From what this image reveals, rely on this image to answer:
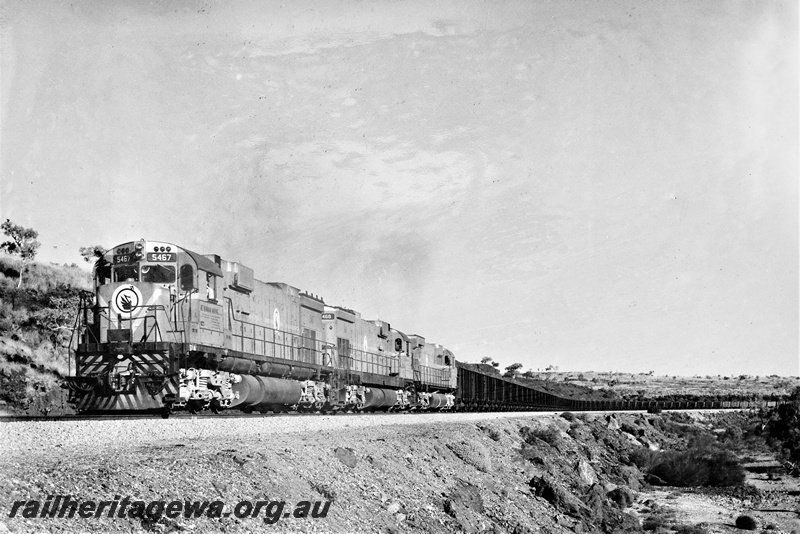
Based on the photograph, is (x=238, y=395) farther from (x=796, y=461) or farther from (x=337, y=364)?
(x=796, y=461)

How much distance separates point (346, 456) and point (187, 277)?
669 cm

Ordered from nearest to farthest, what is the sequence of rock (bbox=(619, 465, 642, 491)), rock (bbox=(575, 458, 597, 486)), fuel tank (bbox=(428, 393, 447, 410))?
rock (bbox=(575, 458, 597, 486))
rock (bbox=(619, 465, 642, 491))
fuel tank (bbox=(428, 393, 447, 410))

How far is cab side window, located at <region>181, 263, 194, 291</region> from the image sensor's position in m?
17.7

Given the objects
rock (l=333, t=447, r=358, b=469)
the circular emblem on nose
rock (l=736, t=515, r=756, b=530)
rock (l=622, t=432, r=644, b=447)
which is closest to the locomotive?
the circular emblem on nose

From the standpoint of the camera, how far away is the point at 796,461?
121 feet

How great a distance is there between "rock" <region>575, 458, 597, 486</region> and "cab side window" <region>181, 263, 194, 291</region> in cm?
1190

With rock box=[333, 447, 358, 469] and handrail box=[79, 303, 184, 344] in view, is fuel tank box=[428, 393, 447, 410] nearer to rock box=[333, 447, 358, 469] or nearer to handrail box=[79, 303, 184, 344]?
handrail box=[79, 303, 184, 344]

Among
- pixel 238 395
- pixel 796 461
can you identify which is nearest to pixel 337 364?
pixel 238 395

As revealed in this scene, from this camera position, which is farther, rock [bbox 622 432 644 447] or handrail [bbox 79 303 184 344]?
rock [bbox 622 432 644 447]

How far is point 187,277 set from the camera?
1775 centimetres

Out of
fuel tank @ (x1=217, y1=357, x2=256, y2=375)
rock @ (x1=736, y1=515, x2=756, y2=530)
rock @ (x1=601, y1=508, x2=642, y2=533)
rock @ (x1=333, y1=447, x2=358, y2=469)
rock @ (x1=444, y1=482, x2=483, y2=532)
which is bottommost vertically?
rock @ (x1=736, y1=515, x2=756, y2=530)

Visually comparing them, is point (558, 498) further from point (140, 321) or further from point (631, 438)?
point (631, 438)

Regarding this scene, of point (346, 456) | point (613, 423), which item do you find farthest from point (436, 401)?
point (346, 456)

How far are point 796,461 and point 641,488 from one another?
45.1ft
